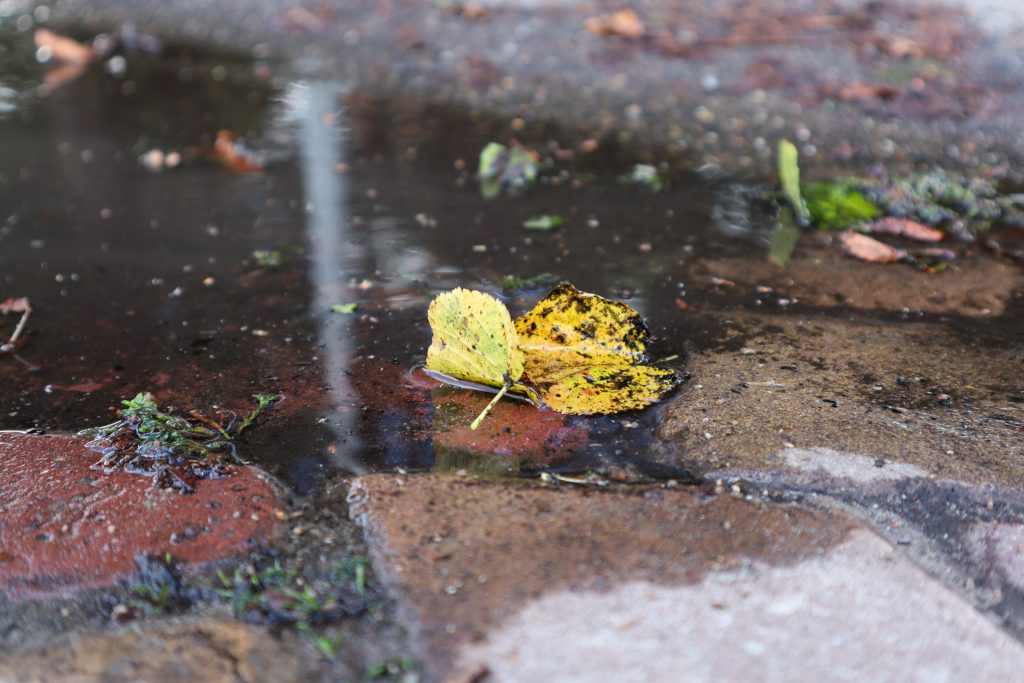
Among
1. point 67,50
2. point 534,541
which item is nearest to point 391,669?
point 534,541

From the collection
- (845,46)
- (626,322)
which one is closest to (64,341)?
(626,322)

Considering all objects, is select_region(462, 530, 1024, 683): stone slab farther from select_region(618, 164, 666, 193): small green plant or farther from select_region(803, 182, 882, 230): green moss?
select_region(618, 164, 666, 193): small green plant

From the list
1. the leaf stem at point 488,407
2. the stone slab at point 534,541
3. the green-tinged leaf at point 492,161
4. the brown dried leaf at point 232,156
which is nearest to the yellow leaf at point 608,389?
the leaf stem at point 488,407

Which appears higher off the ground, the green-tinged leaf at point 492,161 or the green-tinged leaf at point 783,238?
the green-tinged leaf at point 492,161

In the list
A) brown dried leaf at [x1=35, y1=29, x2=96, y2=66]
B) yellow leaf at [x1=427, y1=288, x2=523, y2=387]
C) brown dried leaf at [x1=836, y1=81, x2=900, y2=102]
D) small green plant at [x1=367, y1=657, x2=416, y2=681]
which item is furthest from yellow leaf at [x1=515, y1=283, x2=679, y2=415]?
brown dried leaf at [x1=35, y1=29, x2=96, y2=66]

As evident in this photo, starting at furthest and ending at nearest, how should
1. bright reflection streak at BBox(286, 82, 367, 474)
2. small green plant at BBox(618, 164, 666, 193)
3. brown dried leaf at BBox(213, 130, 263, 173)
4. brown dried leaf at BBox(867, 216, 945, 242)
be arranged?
brown dried leaf at BBox(213, 130, 263, 173), small green plant at BBox(618, 164, 666, 193), brown dried leaf at BBox(867, 216, 945, 242), bright reflection streak at BBox(286, 82, 367, 474)

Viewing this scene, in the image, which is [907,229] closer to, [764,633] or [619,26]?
[764,633]

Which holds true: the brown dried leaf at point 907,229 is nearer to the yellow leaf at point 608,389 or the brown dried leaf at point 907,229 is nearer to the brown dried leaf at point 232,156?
the yellow leaf at point 608,389
